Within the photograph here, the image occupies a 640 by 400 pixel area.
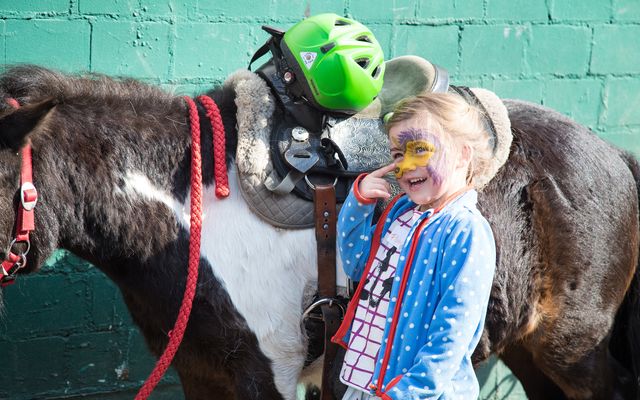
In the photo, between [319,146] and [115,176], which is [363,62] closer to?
[319,146]

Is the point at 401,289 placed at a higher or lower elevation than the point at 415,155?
lower

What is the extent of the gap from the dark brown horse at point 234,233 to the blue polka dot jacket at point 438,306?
0.52 meters

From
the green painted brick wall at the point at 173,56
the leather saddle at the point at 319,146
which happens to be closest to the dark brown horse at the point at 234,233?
the leather saddle at the point at 319,146

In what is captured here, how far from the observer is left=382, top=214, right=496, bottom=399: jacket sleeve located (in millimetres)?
1791

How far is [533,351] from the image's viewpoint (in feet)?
9.82

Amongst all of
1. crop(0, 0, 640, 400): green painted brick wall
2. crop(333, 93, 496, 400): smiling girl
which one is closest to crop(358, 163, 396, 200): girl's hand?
crop(333, 93, 496, 400): smiling girl

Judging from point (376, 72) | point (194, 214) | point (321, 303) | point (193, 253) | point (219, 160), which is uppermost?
point (376, 72)

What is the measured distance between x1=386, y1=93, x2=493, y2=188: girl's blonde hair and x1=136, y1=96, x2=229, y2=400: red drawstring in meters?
0.59

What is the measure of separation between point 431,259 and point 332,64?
2.35 ft

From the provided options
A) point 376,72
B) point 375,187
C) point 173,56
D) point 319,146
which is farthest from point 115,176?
point 173,56

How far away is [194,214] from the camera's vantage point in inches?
89.8

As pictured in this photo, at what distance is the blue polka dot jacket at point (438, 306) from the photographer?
70.7 inches

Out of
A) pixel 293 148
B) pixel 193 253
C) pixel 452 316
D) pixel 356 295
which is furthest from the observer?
pixel 293 148

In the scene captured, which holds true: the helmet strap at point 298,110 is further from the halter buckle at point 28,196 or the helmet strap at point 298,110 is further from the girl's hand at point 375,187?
the halter buckle at point 28,196
